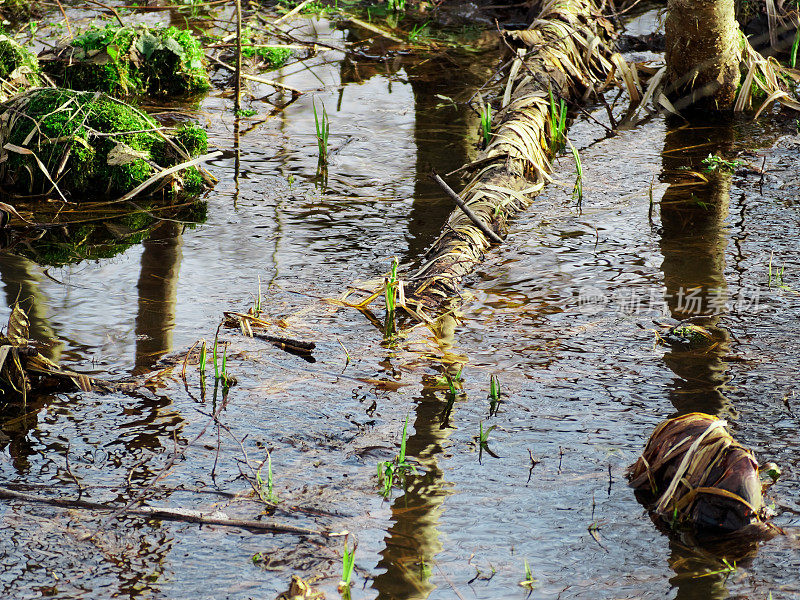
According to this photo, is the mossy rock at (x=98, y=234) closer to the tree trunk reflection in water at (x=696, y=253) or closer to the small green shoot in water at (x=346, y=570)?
the tree trunk reflection in water at (x=696, y=253)

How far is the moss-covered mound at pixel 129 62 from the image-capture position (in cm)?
647

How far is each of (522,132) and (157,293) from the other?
2510mm

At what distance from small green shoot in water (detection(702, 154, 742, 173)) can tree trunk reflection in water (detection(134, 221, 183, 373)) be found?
125 inches

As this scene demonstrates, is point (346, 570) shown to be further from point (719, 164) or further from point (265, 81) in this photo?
point (265, 81)

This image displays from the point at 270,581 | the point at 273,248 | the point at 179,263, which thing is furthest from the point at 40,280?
the point at 270,581

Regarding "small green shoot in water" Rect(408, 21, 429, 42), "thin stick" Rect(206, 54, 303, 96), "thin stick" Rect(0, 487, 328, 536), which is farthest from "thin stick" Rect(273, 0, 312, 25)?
"thin stick" Rect(0, 487, 328, 536)

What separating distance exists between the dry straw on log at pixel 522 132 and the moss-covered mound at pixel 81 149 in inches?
69.4

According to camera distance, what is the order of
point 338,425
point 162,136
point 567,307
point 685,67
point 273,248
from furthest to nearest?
point 685,67 < point 162,136 < point 273,248 < point 567,307 < point 338,425

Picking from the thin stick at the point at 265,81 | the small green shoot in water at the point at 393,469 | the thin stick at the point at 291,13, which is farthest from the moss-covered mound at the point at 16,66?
the small green shoot in water at the point at 393,469

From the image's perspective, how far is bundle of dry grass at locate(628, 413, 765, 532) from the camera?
2559 millimetres

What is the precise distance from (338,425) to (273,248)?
5.47ft

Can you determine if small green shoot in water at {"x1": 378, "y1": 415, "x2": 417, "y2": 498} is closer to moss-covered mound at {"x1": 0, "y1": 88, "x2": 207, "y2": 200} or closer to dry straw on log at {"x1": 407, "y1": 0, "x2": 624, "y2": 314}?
dry straw on log at {"x1": 407, "y1": 0, "x2": 624, "y2": 314}

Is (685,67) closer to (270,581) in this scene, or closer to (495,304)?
(495,304)

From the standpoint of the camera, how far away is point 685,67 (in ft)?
20.5
